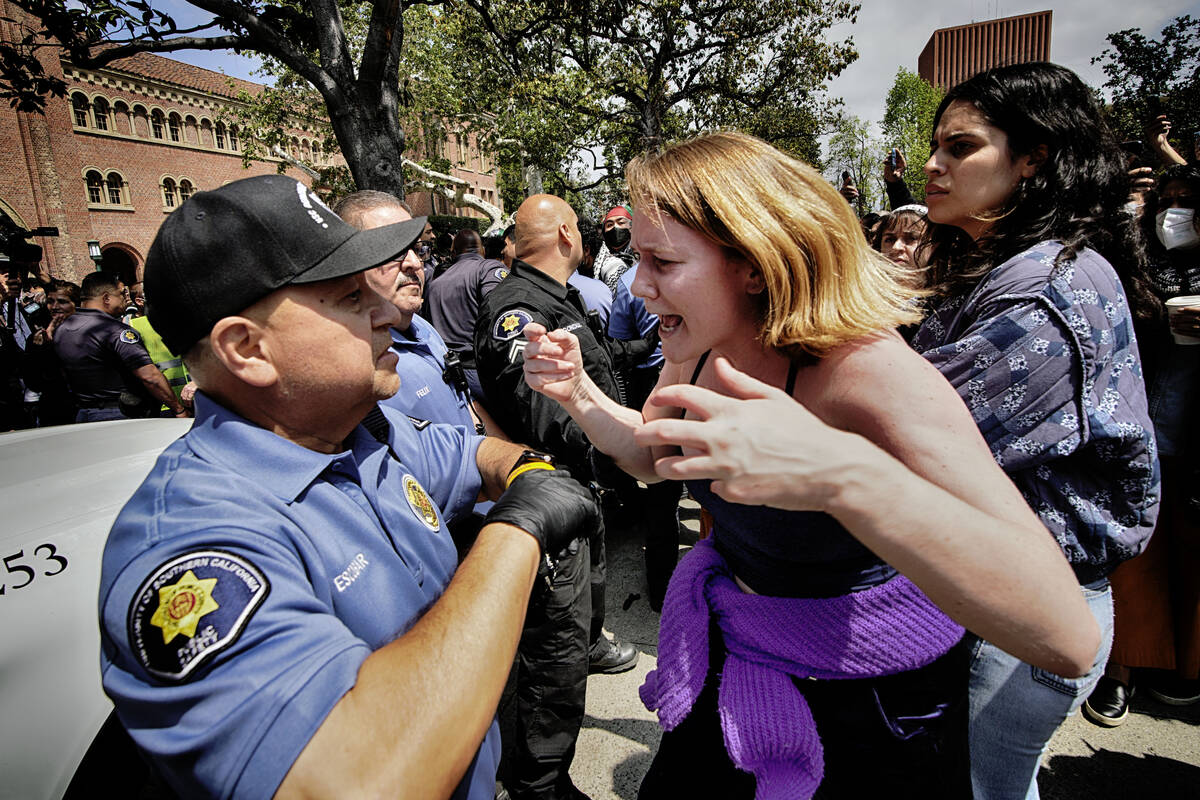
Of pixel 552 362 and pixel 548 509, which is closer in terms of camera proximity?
pixel 548 509

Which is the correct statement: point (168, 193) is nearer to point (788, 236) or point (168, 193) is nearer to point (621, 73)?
point (621, 73)

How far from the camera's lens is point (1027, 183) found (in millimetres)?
1681

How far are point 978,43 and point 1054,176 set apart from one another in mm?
99286

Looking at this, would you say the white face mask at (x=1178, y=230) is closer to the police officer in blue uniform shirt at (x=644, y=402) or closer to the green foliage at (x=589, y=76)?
Result: the police officer in blue uniform shirt at (x=644, y=402)

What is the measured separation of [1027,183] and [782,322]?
1.02m

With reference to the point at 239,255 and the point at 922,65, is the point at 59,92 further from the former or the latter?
the point at 922,65

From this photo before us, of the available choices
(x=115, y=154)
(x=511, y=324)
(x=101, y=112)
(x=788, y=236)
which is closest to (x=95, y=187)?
(x=115, y=154)

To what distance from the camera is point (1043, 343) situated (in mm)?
1313

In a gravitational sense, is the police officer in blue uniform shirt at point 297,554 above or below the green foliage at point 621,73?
below

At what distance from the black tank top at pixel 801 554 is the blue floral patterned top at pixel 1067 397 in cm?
40

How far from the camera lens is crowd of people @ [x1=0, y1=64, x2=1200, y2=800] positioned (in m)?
0.88

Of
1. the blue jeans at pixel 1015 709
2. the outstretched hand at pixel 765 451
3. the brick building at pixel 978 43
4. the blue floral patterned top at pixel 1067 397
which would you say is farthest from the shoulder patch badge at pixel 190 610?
the brick building at pixel 978 43

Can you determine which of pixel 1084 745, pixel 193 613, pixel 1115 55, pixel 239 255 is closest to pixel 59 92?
pixel 239 255

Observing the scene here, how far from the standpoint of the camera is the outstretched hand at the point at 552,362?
1.68 meters
